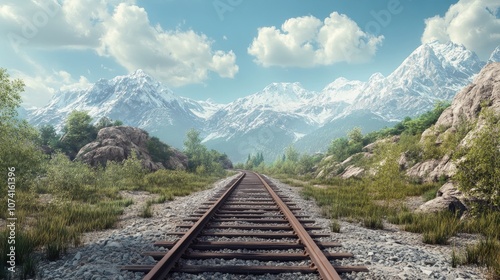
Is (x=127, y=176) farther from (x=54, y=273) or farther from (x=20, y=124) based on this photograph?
(x=54, y=273)

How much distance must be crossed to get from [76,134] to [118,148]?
1651cm

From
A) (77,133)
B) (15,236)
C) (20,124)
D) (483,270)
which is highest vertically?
(77,133)

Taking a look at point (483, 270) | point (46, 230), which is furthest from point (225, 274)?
point (46, 230)

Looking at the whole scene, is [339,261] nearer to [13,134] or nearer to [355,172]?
[13,134]

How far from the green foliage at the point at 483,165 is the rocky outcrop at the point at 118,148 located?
1276 inches

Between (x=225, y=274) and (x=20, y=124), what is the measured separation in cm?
906

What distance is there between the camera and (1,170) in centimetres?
830

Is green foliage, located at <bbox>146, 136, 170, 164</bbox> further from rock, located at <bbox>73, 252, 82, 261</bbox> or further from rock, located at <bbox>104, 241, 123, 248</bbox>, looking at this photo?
rock, located at <bbox>73, 252, 82, 261</bbox>

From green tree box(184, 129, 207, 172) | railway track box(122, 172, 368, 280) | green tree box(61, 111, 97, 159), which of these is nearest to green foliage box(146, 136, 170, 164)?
green tree box(61, 111, 97, 159)

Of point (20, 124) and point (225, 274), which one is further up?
point (20, 124)

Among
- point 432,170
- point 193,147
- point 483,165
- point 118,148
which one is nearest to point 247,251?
point 483,165

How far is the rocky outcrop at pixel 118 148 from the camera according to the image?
3791 cm

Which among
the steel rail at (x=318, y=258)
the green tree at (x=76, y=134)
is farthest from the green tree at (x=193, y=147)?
the steel rail at (x=318, y=258)

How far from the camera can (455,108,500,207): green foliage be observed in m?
9.10
